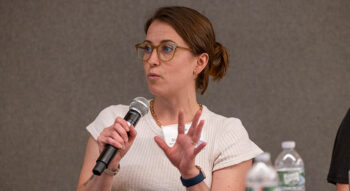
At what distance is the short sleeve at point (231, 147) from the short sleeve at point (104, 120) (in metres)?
0.49

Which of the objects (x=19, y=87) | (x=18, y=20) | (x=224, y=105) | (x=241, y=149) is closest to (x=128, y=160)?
(x=241, y=149)

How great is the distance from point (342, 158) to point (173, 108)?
78 cm

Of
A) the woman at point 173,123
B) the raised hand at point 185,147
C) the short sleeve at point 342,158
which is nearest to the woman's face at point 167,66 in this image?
the woman at point 173,123

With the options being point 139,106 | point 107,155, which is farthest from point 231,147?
point 107,155

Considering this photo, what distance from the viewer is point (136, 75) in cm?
262

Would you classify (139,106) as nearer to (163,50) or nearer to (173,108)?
(163,50)

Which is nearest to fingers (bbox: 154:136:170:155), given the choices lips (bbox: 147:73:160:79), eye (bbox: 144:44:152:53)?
lips (bbox: 147:73:160:79)

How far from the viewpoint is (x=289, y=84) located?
261 centimetres

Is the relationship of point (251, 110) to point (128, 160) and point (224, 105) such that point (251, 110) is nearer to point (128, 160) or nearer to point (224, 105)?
point (224, 105)

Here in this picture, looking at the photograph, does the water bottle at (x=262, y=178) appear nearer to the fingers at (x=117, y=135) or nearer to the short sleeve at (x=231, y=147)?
the fingers at (x=117, y=135)

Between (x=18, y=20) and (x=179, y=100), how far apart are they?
1.34 m

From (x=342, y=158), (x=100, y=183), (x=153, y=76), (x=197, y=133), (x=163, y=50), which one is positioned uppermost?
(x=163, y=50)

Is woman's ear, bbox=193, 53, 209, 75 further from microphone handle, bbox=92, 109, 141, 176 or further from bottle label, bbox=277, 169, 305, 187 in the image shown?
bottle label, bbox=277, 169, 305, 187

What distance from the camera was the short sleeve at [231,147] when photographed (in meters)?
1.82
